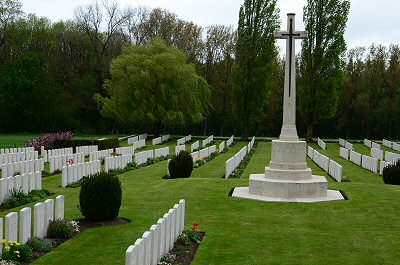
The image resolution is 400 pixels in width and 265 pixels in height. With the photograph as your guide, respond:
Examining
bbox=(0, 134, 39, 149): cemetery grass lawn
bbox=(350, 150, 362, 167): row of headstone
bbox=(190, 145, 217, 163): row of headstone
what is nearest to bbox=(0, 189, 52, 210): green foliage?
bbox=(190, 145, 217, 163): row of headstone

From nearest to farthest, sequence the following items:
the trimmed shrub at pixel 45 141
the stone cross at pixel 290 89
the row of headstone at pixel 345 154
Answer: the stone cross at pixel 290 89
the trimmed shrub at pixel 45 141
the row of headstone at pixel 345 154

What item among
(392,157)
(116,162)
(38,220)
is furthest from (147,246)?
(392,157)

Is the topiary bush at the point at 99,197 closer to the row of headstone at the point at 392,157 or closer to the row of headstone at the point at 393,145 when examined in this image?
the row of headstone at the point at 392,157

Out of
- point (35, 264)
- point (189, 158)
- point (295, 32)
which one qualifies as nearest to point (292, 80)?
point (295, 32)

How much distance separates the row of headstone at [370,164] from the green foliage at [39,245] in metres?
20.4

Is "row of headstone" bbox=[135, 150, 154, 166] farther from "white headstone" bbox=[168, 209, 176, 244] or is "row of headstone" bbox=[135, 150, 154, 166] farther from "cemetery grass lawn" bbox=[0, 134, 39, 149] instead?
"white headstone" bbox=[168, 209, 176, 244]

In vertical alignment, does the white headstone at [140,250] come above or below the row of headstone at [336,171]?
above

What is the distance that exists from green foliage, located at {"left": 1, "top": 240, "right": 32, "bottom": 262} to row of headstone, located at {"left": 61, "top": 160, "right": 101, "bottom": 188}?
8.99 metres

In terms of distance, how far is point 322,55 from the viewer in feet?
161

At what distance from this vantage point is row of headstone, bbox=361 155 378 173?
26.2 m

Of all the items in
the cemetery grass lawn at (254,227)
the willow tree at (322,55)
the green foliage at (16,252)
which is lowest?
the cemetery grass lawn at (254,227)

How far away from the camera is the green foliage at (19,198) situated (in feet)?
44.9

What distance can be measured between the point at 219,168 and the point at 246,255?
1765 cm

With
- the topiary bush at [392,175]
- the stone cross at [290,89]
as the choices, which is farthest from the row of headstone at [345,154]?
the stone cross at [290,89]
